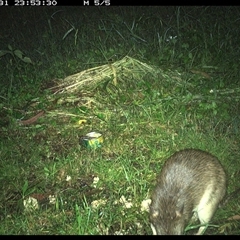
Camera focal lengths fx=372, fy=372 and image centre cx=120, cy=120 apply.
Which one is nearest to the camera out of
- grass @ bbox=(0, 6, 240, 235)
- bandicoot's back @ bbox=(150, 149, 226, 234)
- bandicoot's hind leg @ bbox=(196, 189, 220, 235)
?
bandicoot's back @ bbox=(150, 149, 226, 234)

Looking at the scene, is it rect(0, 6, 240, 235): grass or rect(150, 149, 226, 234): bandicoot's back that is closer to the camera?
rect(150, 149, 226, 234): bandicoot's back

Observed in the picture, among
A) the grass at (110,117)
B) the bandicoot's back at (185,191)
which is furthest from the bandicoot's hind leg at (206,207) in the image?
the grass at (110,117)

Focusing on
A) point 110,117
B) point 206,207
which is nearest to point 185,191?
point 206,207

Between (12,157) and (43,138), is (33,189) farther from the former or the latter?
(43,138)

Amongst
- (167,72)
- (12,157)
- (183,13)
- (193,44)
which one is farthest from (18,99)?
(183,13)

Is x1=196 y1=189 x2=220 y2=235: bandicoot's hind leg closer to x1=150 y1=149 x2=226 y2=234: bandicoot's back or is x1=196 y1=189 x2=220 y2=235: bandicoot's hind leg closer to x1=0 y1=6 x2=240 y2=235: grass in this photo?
x1=150 y1=149 x2=226 y2=234: bandicoot's back

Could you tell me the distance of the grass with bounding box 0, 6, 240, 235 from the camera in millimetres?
3449

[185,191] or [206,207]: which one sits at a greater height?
[185,191]

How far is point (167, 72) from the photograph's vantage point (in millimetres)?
5879

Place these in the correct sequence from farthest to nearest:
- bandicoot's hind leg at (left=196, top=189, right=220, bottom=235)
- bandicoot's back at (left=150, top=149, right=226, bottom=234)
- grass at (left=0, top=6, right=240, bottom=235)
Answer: grass at (left=0, top=6, right=240, bottom=235), bandicoot's hind leg at (left=196, top=189, right=220, bottom=235), bandicoot's back at (left=150, top=149, right=226, bottom=234)

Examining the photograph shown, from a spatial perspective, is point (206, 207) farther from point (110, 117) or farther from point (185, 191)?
point (110, 117)

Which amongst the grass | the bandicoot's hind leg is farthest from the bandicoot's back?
the grass

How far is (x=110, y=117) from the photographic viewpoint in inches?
196

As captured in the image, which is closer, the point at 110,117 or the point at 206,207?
the point at 206,207
